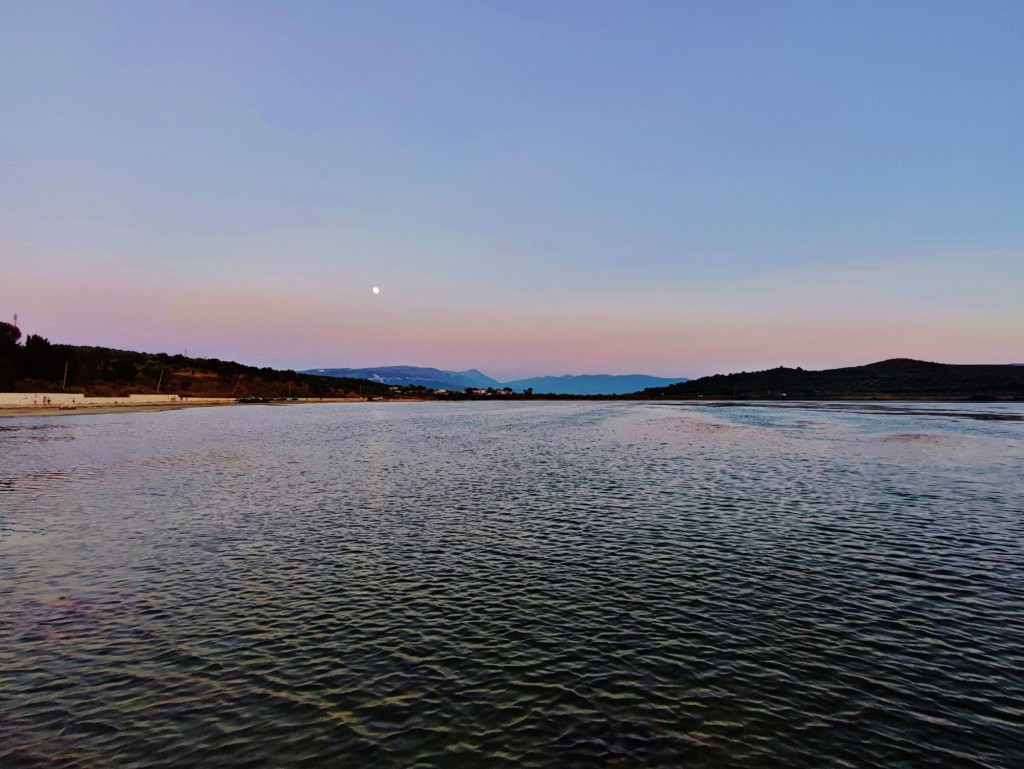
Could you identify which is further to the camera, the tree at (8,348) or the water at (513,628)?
the tree at (8,348)

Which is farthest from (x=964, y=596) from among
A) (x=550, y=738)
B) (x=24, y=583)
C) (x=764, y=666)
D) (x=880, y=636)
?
(x=24, y=583)

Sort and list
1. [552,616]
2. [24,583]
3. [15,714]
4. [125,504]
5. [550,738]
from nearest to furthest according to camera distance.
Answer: [550,738] → [15,714] → [552,616] → [24,583] → [125,504]

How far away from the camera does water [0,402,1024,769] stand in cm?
1177

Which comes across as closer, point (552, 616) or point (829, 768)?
point (829, 768)

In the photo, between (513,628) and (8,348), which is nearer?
(513,628)

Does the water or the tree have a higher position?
the tree

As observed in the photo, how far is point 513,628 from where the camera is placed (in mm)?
17547

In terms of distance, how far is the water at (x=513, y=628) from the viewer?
38.6 feet

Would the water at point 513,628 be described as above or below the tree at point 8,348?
below

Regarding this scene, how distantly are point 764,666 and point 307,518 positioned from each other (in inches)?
1069

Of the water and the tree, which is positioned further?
the tree

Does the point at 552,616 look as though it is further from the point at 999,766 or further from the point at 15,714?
the point at 15,714

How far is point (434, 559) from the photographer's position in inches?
982

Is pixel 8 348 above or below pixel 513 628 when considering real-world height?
above
